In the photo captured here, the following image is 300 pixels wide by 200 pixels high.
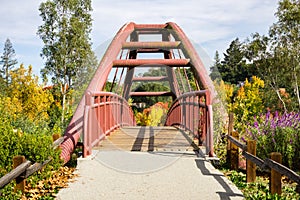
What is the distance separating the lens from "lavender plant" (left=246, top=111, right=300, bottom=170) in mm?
7328

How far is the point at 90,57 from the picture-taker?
30391 mm

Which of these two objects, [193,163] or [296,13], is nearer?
[193,163]

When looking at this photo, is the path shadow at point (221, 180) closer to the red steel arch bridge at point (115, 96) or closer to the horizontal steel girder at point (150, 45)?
the red steel arch bridge at point (115, 96)

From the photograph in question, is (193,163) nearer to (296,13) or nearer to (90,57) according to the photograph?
(296,13)

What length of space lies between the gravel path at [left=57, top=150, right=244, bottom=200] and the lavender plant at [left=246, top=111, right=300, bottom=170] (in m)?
1.26

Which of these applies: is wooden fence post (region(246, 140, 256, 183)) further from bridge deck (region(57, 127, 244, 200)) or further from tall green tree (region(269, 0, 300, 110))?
tall green tree (region(269, 0, 300, 110))

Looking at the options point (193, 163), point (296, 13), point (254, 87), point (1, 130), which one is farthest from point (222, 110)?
point (254, 87)

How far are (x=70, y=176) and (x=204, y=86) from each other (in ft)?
15.0

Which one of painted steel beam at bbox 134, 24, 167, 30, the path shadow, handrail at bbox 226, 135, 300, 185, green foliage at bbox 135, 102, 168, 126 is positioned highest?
painted steel beam at bbox 134, 24, 167, 30

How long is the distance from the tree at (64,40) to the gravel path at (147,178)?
19.5m

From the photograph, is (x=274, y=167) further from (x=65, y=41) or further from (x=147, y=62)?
(x=65, y=41)

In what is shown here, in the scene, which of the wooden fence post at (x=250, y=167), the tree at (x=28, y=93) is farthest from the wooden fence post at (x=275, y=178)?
the tree at (x=28, y=93)

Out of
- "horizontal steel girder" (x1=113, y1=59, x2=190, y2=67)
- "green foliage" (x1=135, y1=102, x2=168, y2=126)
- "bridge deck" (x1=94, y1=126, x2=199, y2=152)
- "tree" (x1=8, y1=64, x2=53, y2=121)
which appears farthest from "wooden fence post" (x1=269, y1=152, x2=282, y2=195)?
"green foliage" (x1=135, y1=102, x2=168, y2=126)

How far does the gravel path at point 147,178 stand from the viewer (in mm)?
4984
